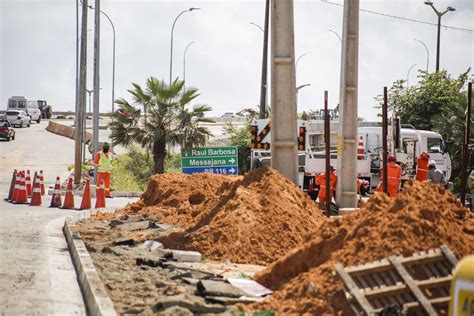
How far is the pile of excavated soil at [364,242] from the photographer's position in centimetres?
998

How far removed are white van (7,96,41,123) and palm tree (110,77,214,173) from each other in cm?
5523

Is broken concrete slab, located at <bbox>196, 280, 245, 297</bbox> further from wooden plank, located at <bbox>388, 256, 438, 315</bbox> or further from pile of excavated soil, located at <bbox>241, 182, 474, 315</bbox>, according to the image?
wooden plank, located at <bbox>388, 256, 438, 315</bbox>

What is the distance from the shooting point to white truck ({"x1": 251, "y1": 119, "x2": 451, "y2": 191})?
108 ft

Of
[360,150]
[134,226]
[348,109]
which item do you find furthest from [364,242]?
[360,150]

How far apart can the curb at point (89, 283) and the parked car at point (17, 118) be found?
70410 millimetres

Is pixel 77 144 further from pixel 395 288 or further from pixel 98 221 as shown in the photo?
pixel 395 288

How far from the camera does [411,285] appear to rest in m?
9.24

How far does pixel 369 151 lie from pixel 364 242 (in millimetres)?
25672

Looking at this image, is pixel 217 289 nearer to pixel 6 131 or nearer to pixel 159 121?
pixel 159 121

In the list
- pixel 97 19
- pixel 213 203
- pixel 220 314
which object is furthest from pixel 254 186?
pixel 97 19

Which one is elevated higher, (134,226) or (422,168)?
(422,168)

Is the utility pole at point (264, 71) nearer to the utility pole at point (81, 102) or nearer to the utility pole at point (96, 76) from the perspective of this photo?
the utility pole at point (81, 102)

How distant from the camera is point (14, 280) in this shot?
516 inches

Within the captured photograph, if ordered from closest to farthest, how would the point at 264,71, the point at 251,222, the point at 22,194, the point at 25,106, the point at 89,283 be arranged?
1. the point at 89,283
2. the point at 251,222
3. the point at 22,194
4. the point at 264,71
5. the point at 25,106
